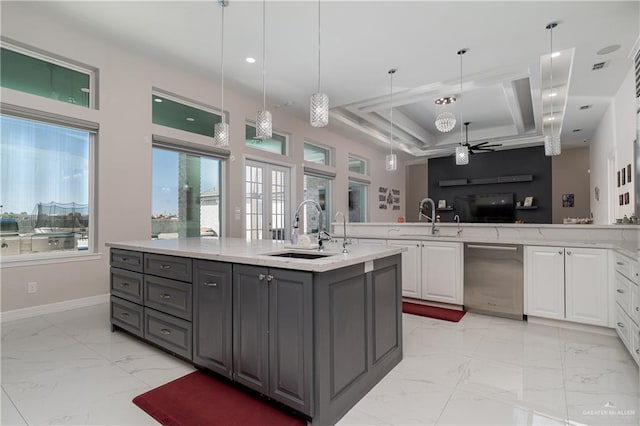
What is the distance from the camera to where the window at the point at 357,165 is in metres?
8.88

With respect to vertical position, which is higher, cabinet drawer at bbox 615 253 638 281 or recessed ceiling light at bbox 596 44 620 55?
recessed ceiling light at bbox 596 44 620 55

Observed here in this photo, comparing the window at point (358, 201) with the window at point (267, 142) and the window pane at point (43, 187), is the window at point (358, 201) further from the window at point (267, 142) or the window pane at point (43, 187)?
the window pane at point (43, 187)

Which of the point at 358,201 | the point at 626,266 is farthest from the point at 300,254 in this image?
the point at 358,201

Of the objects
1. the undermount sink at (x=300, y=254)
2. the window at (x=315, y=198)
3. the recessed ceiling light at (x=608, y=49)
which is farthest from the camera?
the window at (x=315, y=198)

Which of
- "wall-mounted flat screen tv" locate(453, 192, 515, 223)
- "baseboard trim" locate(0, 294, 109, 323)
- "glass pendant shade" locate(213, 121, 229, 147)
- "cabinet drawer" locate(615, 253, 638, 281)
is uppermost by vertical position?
"glass pendant shade" locate(213, 121, 229, 147)

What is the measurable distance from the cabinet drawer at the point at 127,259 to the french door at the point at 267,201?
2936 millimetres

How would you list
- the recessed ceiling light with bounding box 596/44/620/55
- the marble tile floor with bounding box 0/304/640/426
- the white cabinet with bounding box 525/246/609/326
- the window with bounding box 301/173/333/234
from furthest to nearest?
the window with bounding box 301/173/333/234, the recessed ceiling light with bounding box 596/44/620/55, the white cabinet with bounding box 525/246/609/326, the marble tile floor with bounding box 0/304/640/426

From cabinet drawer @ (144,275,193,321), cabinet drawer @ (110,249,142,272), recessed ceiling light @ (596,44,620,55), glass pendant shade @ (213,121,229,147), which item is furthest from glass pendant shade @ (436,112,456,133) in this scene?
cabinet drawer @ (110,249,142,272)

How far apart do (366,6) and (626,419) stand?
3800 mm

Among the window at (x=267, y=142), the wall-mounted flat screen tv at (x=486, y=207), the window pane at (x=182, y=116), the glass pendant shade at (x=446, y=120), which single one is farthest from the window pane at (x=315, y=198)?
the wall-mounted flat screen tv at (x=486, y=207)

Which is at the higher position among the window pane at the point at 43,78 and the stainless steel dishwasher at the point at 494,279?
the window pane at the point at 43,78

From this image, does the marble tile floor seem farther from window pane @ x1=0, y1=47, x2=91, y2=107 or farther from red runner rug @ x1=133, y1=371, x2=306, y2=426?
window pane @ x1=0, y1=47, x2=91, y2=107

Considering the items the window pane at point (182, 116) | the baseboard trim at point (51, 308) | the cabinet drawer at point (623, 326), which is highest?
the window pane at point (182, 116)

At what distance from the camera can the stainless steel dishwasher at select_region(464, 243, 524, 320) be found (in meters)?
3.40
